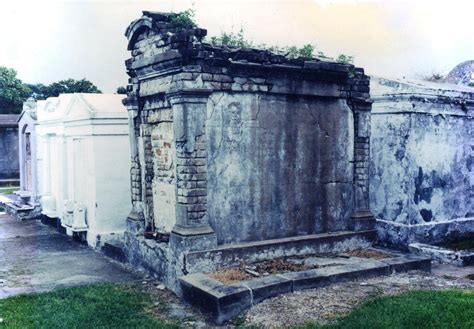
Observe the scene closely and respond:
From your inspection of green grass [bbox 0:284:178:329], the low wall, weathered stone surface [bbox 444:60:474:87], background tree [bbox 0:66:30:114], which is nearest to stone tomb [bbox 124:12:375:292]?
green grass [bbox 0:284:178:329]

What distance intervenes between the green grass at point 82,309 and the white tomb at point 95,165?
139 inches

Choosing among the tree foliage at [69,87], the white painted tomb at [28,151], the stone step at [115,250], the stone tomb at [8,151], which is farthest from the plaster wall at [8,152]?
the stone step at [115,250]

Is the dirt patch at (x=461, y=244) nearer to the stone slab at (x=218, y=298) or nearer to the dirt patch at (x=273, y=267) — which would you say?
the dirt patch at (x=273, y=267)

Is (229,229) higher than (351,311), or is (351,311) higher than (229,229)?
(229,229)

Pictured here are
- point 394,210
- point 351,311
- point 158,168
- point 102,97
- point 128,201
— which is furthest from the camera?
point 102,97

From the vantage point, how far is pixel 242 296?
668cm

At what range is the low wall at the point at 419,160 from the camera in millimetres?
10352

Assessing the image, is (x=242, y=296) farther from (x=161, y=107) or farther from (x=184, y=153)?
(x=161, y=107)

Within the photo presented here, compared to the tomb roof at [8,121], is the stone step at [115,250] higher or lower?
lower

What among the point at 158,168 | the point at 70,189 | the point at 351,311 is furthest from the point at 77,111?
the point at 351,311

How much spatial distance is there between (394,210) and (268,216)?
3386mm

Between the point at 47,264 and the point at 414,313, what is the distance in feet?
23.0

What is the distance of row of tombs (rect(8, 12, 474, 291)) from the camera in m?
7.91

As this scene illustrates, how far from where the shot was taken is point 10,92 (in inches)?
1597
